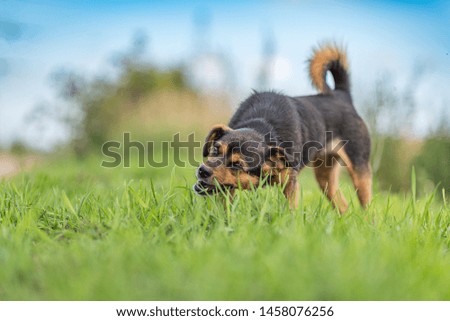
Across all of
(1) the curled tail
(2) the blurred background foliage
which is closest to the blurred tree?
(2) the blurred background foliage

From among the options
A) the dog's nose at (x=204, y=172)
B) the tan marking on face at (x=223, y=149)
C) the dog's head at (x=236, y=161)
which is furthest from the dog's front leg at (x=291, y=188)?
the dog's nose at (x=204, y=172)

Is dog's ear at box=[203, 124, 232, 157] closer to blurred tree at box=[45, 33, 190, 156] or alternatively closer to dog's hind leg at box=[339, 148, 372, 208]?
dog's hind leg at box=[339, 148, 372, 208]

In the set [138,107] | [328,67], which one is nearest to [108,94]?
[138,107]

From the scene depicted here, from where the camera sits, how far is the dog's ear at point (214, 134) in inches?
177

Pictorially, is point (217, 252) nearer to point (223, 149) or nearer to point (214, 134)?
point (223, 149)

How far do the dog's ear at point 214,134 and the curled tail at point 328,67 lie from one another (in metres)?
1.70

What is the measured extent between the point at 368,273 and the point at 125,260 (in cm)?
122

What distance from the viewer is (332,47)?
241 inches

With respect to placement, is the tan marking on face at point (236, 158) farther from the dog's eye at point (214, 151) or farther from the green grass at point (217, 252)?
the green grass at point (217, 252)

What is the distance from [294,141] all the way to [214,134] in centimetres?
81

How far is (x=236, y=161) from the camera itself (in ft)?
14.0

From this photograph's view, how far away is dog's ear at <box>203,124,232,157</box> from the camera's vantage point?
4504 millimetres
